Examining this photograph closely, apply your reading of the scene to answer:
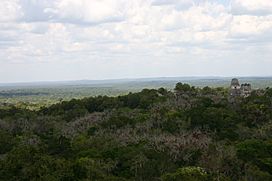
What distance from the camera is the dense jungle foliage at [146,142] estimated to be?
33219 mm

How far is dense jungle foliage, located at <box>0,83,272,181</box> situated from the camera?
33219 mm

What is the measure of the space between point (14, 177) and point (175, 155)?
1293 centimetres

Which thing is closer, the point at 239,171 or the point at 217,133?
the point at 239,171

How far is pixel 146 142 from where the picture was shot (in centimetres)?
4288

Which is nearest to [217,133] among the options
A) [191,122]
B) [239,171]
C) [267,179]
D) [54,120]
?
[191,122]

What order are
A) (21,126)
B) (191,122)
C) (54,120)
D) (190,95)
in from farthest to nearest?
(190,95), (54,120), (21,126), (191,122)

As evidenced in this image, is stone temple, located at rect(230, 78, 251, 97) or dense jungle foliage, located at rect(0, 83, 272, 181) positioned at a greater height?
stone temple, located at rect(230, 78, 251, 97)

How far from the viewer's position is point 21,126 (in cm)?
5894

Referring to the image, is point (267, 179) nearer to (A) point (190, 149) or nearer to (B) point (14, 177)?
(A) point (190, 149)

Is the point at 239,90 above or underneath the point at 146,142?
above

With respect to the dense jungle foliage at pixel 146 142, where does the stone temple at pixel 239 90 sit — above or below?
above

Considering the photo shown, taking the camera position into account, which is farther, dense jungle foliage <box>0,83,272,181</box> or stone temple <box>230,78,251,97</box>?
stone temple <box>230,78,251,97</box>

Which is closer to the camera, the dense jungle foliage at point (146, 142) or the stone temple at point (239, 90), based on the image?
the dense jungle foliage at point (146, 142)

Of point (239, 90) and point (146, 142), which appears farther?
point (239, 90)
